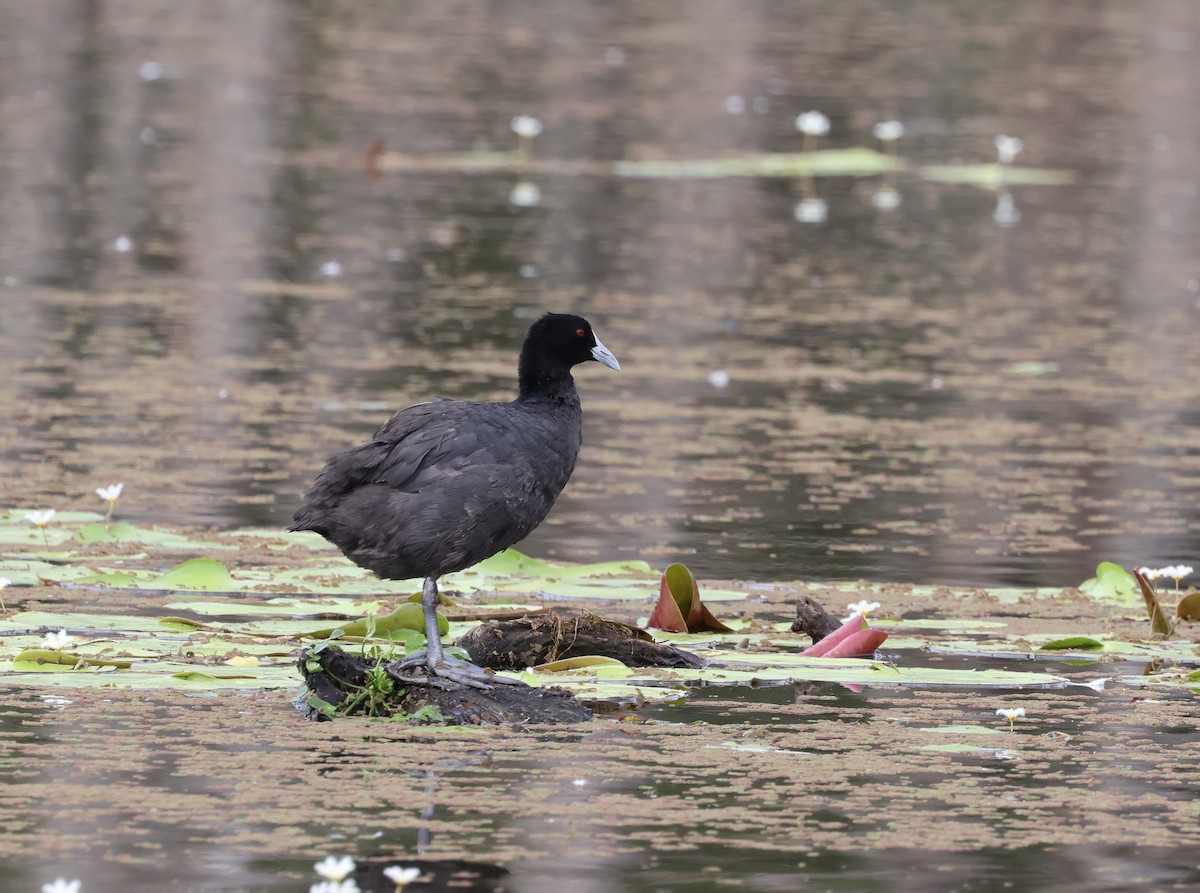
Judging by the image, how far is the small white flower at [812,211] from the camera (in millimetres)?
20625

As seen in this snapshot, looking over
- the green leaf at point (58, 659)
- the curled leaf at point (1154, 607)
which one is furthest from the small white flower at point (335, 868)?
the curled leaf at point (1154, 607)

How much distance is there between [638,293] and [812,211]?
15.6 feet

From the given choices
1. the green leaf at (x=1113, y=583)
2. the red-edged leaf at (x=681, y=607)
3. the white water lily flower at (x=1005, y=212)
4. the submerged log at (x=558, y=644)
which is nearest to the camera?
the submerged log at (x=558, y=644)

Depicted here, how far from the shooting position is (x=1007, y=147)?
23.0 meters

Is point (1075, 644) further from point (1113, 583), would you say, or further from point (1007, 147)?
point (1007, 147)

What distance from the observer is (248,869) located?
17.6 ft

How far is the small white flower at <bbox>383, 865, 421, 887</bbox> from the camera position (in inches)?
200

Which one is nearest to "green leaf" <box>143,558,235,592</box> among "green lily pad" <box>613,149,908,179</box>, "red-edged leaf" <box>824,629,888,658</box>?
"red-edged leaf" <box>824,629,888,658</box>

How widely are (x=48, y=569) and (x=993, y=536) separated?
14.2ft

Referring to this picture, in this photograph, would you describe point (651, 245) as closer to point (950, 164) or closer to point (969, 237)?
point (969, 237)

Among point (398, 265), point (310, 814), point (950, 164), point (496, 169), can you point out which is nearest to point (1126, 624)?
point (310, 814)

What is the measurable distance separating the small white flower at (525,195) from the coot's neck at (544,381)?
41.2ft

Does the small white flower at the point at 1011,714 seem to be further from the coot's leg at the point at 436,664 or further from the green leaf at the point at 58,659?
the green leaf at the point at 58,659

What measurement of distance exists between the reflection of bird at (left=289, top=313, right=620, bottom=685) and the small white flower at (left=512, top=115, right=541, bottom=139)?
15.7 metres
